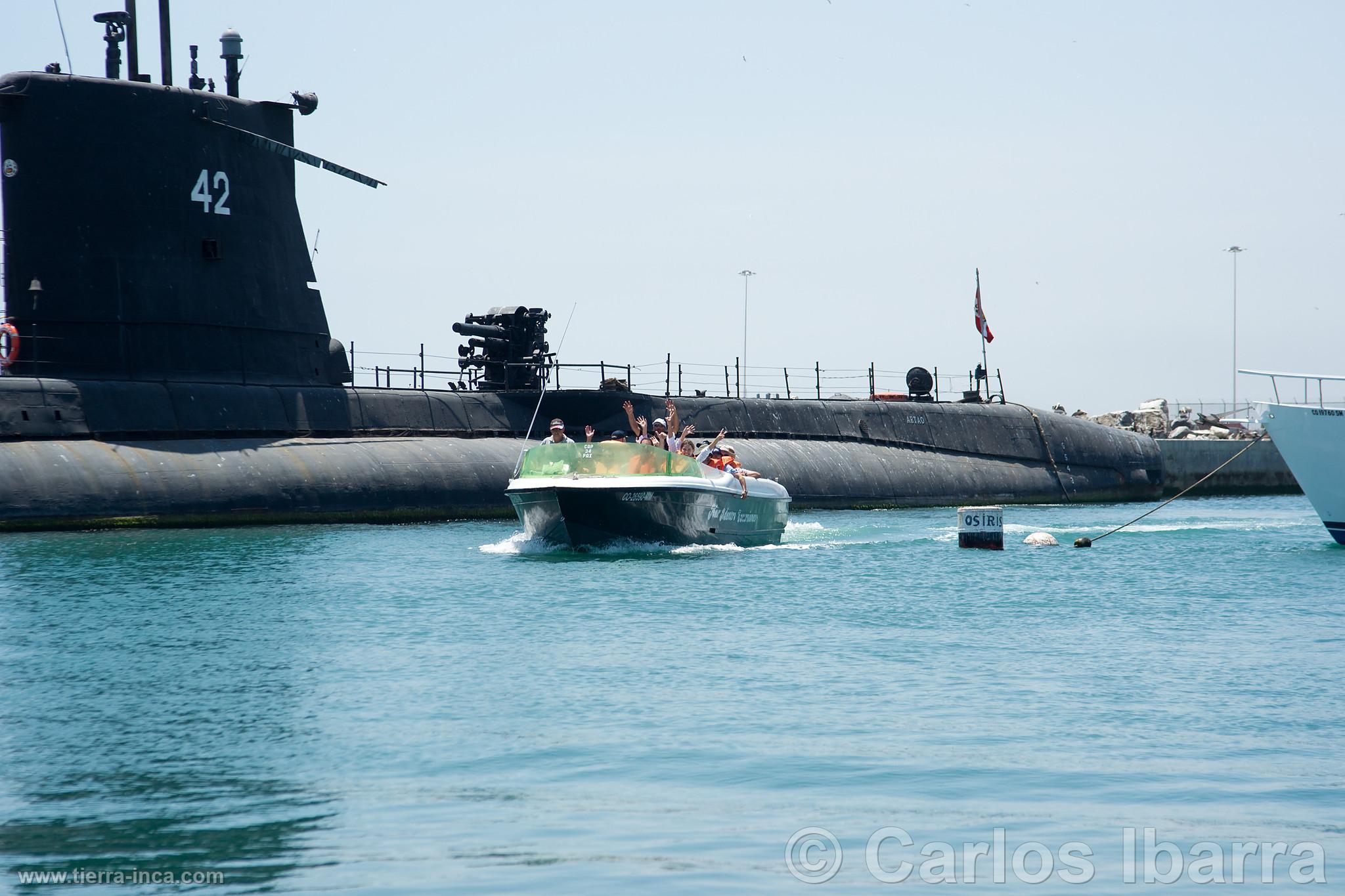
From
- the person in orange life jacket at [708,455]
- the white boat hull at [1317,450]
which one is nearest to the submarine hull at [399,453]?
the person in orange life jacket at [708,455]

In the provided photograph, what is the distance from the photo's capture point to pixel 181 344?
24.8 m

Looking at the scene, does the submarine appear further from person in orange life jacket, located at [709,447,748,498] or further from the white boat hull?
the white boat hull

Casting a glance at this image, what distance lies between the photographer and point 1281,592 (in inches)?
668

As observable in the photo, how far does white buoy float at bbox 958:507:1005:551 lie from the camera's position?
22453 millimetres

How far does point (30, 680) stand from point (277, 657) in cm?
191

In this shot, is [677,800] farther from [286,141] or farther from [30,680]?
[286,141]

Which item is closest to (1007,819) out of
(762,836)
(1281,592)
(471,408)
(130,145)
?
(762,836)

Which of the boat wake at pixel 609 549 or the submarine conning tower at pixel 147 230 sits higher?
the submarine conning tower at pixel 147 230

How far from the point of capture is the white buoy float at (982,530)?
2245cm

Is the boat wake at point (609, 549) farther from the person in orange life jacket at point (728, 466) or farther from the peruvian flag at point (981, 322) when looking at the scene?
the peruvian flag at point (981, 322)

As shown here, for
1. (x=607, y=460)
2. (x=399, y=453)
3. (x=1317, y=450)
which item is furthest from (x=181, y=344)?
(x=1317, y=450)

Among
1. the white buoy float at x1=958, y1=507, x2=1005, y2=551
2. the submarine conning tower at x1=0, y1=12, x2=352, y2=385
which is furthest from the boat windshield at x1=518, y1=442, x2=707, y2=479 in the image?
the submarine conning tower at x1=0, y1=12, x2=352, y2=385

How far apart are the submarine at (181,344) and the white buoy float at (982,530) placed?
7850mm

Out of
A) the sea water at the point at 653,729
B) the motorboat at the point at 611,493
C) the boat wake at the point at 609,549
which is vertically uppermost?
the motorboat at the point at 611,493
